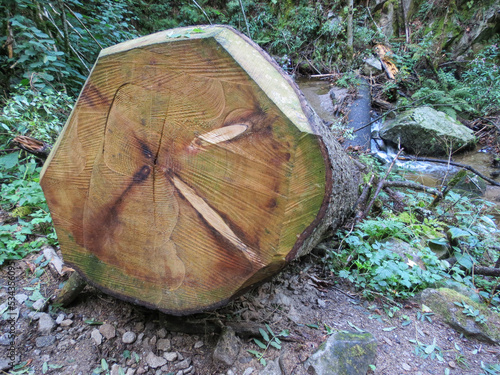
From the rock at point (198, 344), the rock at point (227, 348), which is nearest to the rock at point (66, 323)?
the rock at point (198, 344)

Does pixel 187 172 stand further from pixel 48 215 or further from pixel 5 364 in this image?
pixel 48 215

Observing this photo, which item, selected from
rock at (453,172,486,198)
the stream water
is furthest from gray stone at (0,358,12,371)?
rock at (453,172,486,198)

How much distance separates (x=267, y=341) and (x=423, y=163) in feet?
17.7

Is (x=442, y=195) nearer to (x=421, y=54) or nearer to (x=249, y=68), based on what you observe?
(x=249, y=68)

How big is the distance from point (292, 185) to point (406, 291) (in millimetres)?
1428

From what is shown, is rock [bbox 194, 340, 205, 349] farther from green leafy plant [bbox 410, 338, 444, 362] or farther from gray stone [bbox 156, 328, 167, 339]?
green leafy plant [bbox 410, 338, 444, 362]

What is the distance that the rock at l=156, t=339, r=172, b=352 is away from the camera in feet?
4.15

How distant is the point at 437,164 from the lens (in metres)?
5.40

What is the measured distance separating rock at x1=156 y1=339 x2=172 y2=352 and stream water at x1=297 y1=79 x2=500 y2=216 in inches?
163

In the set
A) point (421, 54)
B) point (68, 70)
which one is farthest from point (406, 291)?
point (421, 54)

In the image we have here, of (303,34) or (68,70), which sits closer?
(68,70)

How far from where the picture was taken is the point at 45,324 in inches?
50.6

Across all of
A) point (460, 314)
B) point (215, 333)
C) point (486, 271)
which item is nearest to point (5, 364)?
point (215, 333)

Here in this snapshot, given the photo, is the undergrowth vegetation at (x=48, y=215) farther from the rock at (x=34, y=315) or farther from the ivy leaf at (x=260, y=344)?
the ivy leaf at (x=260, y=344)
